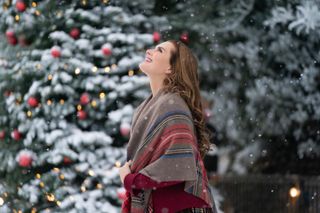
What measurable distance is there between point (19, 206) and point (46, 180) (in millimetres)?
501

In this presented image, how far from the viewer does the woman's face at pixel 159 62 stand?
412 cm

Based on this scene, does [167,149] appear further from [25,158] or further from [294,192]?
[294,192]

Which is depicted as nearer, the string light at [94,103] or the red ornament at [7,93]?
the string light at [94,103]

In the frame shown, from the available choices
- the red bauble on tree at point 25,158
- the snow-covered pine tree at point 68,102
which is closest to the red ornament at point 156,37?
the snow-covered pine tree at point 68,102

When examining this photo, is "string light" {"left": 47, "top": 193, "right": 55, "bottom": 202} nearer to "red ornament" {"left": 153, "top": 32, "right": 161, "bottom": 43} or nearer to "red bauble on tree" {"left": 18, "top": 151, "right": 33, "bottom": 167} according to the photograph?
"red bauble on tree" {"left": 18, "top": 151, "right": 33, "bottom": 167}

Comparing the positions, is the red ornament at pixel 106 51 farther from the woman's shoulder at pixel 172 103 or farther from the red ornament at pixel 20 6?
the woman's shoulder at pixel 172 103

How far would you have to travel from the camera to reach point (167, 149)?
3779 millimetres

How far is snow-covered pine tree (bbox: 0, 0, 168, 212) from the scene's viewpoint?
705 cm

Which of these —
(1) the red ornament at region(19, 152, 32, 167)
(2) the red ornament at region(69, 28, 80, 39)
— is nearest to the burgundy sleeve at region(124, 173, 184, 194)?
(1) the red ornament at region(19, 152, 32, 167)

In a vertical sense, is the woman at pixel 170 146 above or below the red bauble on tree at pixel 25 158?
above

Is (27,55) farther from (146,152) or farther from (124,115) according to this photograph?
(146,152)

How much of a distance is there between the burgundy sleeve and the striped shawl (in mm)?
24

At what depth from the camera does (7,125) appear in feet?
24.6

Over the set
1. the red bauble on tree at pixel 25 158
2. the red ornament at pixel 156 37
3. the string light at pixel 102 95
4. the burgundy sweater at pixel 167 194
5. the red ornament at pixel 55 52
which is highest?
the burgundy sweater at pixel 167 194
